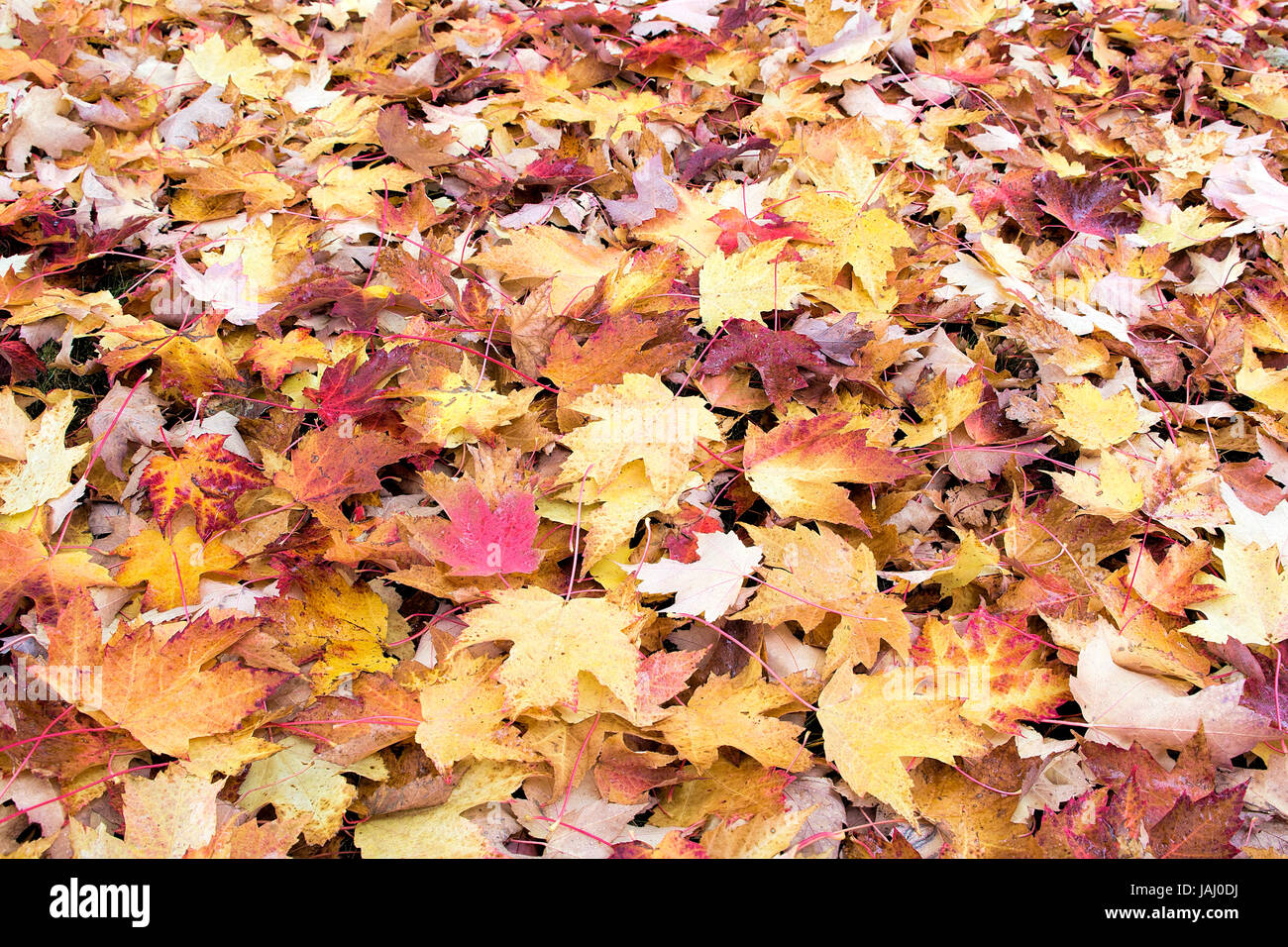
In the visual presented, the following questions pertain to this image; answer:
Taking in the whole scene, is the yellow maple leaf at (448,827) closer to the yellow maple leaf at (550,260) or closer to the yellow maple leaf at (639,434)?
the yellow maple leaf at (639,434)

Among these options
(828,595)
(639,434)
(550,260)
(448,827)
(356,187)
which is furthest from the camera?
(356,187)

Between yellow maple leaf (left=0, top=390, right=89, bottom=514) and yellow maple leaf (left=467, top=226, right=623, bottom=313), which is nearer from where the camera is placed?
yellow maple leaf (left=0, top=390, right=89, bottom=514)

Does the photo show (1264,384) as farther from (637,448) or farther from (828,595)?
(637,448)

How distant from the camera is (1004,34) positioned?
221 centimetres

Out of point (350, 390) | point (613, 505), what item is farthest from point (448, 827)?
point (350, 390)

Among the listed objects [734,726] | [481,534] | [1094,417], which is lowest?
Result: [734,726]

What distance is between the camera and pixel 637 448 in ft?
3.96

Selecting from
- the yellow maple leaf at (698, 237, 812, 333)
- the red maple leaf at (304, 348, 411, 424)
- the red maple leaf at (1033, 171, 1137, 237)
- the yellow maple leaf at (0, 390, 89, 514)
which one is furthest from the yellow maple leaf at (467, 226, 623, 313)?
the red maple leaf at (1033, 171, 1137, 237)

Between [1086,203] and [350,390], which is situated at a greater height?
[1086,203]

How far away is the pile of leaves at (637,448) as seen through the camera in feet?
3.31

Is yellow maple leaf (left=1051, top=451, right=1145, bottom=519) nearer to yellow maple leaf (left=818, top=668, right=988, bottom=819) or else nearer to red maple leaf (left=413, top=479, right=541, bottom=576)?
yellow maple leaf (left=818, top=668, right=988, bottom=819)

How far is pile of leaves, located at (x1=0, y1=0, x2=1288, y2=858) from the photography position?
101 cm
